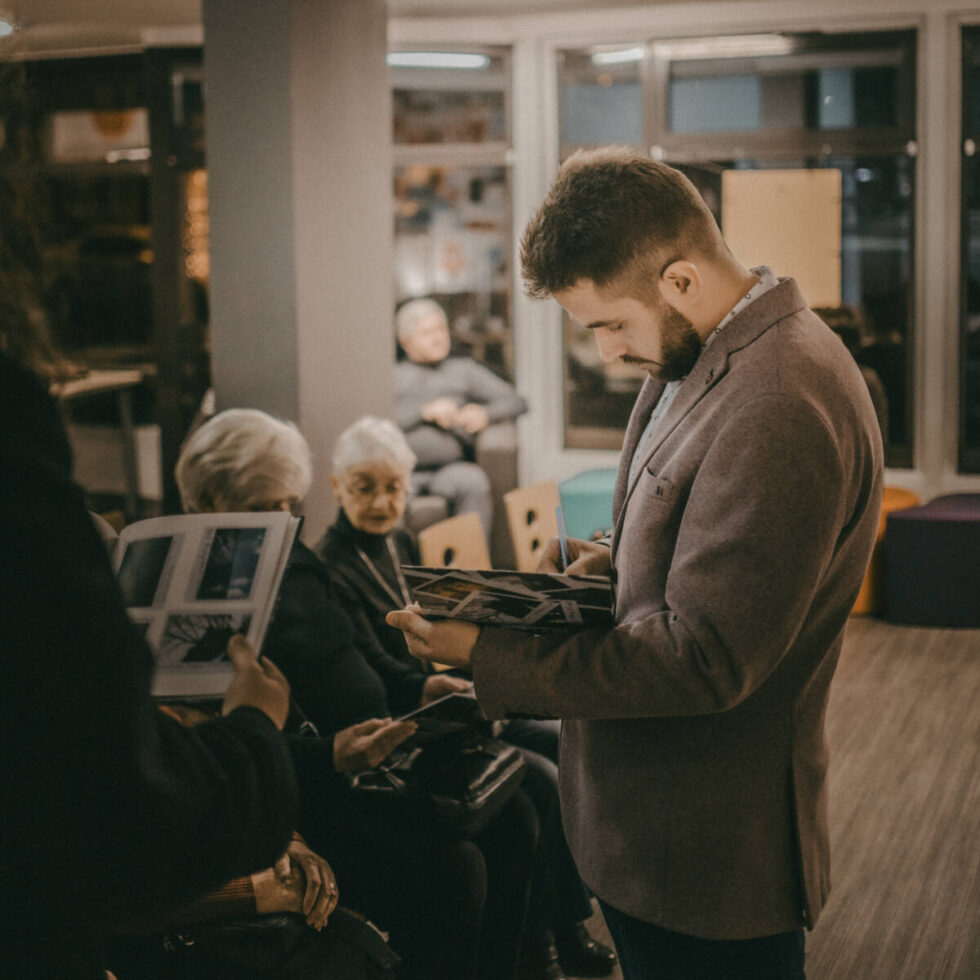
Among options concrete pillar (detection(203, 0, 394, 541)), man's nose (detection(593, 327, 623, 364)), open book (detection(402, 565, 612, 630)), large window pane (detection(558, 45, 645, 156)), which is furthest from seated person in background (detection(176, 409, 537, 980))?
large window pane (detection(558, 45, 645, 156))

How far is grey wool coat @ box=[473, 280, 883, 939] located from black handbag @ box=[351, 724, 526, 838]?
2.28ft

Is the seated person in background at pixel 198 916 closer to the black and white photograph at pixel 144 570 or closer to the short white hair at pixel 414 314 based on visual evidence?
the black and white photograph at pixel 144 570

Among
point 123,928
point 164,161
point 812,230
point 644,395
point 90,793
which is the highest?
point 164,161

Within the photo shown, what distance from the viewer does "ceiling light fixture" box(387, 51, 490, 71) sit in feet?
22.7

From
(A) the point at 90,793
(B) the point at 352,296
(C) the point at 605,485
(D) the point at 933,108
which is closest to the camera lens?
(A) the point at 90,793

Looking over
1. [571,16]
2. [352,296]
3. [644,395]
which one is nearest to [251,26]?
[352,296]

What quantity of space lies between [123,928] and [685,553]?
→ 934 mm

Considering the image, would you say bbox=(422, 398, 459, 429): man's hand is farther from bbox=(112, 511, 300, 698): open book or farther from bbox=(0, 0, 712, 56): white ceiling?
bbox=(112, 511, 300, 698): open book

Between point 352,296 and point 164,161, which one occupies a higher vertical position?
point 164,161

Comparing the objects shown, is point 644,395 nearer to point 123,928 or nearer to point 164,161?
point 123,928

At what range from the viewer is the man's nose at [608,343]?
4.58ft

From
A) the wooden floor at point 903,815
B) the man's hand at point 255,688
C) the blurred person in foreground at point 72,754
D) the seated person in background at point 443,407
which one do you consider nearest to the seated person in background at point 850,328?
the wooden floor at point 903,815

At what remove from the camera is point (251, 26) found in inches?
138

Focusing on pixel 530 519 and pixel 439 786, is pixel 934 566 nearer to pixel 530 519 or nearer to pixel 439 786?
pixel 530 519
